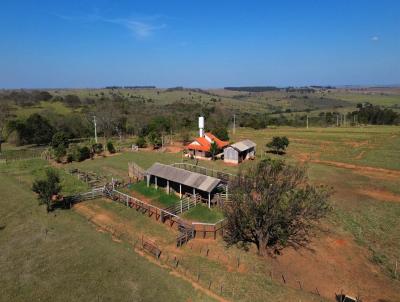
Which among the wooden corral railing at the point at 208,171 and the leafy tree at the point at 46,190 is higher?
the leafy tree at the point at 46,190

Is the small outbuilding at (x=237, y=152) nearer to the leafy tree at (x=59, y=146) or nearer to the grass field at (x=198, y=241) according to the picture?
the grass field at (x=198, y=241)

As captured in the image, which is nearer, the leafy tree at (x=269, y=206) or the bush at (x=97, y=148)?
the leafy tree at (x=269, y=206)

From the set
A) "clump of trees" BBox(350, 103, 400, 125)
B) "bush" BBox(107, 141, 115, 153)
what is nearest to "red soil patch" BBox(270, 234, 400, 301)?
"bush" BBox(107, 141, 115, 153)

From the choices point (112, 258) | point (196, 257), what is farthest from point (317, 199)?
point (112, 258)

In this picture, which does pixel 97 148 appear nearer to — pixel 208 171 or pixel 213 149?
pixel 213 149

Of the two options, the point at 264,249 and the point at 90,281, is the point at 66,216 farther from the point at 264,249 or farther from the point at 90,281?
the point at 264,249

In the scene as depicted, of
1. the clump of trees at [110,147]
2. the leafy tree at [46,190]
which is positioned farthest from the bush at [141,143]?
the leafy tree at [46,190]

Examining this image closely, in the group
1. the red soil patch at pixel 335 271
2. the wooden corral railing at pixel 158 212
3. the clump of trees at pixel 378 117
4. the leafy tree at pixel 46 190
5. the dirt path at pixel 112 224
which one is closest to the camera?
the red soil patch at pixel 335 271
